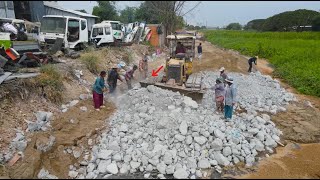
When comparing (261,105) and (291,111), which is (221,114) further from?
(291,111)

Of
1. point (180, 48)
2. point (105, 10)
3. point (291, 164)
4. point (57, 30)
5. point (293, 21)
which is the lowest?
point (291, 164)

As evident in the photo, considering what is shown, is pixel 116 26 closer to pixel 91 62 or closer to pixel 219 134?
pixel 91 62

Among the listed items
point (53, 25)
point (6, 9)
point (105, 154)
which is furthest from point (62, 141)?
point (6, 9)

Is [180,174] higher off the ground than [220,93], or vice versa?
[220,93]

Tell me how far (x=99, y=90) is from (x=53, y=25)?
7.84m

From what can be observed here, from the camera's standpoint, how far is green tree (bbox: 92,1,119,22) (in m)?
33.6

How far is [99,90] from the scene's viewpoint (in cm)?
876

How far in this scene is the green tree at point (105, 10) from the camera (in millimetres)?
33562

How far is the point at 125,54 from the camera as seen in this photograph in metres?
17.6

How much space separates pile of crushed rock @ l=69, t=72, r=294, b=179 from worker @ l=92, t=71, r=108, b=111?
0.68 m

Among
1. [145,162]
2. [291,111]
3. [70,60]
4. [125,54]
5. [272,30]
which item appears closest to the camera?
[145,162]

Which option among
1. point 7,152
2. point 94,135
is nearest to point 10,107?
point 7,152

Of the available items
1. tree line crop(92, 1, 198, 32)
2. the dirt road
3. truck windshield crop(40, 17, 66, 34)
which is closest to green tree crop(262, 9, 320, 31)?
tree line crop(92, 1, 198, 32)

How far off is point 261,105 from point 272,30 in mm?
31262
